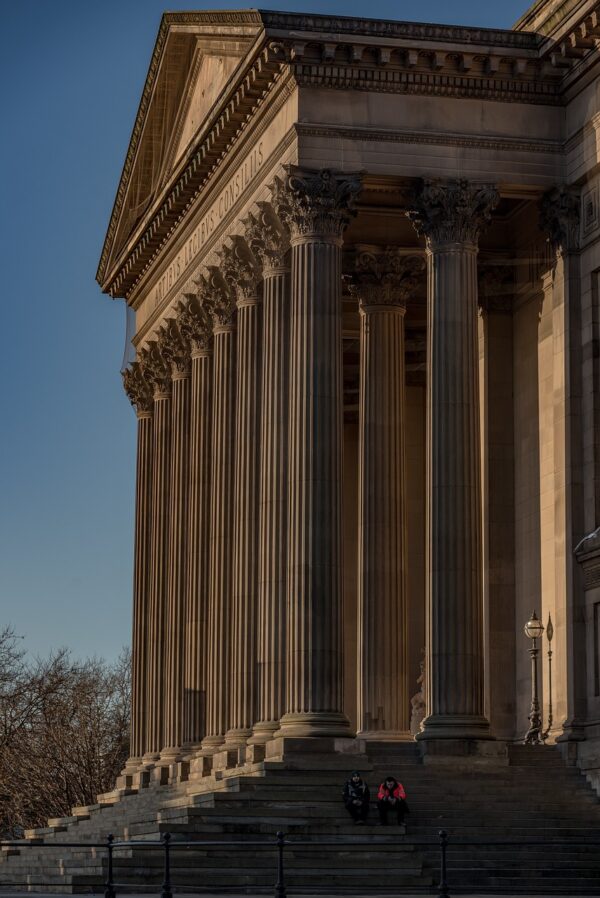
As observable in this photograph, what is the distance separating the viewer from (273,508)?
2371 inches

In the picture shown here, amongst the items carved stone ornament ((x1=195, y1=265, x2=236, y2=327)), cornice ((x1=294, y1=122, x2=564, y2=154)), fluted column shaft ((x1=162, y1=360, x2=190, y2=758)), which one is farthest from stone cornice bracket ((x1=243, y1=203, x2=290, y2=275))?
fluted column shaft ((x1=162, y1=360, x2=190, y2=758))

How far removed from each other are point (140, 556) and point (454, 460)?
28727 millimetres

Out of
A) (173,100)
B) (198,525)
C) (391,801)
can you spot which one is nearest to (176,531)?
(198,525)

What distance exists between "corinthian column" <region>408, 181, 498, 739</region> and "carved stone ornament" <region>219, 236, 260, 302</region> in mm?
7713

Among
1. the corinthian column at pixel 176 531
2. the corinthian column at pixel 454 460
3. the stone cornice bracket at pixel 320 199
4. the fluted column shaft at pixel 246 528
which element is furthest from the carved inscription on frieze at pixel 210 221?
the corinthian column at pixel 454 460

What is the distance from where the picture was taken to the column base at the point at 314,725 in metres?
55.1

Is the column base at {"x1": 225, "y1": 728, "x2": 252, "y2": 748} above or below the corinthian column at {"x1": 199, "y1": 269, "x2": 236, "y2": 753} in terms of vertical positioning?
below

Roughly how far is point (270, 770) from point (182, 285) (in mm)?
27015

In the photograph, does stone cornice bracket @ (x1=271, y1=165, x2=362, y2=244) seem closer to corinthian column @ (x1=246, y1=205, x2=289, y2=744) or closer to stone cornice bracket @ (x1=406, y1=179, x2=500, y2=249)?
stone cornice bracket @ (x1=406, y1=179, x2=500, y2=249)

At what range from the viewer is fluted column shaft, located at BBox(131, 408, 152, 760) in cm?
8162

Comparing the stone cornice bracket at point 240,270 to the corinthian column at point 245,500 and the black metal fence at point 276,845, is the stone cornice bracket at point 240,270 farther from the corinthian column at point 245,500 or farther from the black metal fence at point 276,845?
the black metal fence at point 276,845

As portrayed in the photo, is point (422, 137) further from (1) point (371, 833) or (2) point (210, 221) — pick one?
(1) point (371, 833)

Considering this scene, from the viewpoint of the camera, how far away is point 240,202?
217 ft

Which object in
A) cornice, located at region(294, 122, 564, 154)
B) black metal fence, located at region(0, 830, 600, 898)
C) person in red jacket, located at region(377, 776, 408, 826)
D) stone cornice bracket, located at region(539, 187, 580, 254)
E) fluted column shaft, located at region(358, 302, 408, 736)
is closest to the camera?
black metal fence, located at region(0, 830, 600, 898)
